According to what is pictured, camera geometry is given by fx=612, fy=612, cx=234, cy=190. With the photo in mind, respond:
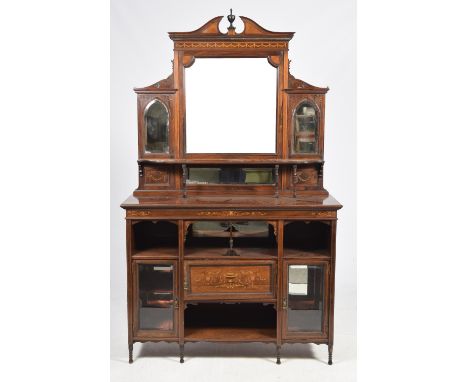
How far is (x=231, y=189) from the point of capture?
15.0 ft

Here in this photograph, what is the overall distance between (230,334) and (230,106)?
5.47 ft

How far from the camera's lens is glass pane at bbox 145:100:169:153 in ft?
14.9

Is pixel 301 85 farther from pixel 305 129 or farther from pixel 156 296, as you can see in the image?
pixel 156 296

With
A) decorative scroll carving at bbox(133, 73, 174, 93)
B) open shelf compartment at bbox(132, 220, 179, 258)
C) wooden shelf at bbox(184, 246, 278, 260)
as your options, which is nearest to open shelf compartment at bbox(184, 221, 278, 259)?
wooden shelf at bbox(184, 246, 278, 260)

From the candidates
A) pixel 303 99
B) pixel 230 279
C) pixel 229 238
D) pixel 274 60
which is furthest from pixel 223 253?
pixel 274 60

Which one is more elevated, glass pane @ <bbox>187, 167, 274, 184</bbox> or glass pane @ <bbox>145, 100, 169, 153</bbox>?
glass pane @ <bbox>145, 100, 169, 153</bbox>

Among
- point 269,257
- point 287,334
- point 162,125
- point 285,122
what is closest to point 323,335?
point 287,334

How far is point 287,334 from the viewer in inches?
169

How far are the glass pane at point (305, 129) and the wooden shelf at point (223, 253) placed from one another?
79 centimetres

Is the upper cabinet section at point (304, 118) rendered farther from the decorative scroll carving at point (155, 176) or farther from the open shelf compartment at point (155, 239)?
the open shelf compartment at point (155, 239)

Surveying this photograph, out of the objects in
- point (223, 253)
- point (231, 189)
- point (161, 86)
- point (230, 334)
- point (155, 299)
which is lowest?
point (230, 334)

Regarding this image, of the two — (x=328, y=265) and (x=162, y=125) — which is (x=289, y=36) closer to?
(x=162, y=125)

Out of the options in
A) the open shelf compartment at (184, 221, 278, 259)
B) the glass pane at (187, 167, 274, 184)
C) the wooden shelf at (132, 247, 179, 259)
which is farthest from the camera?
the glass pane at (187, 167, 274, 184)

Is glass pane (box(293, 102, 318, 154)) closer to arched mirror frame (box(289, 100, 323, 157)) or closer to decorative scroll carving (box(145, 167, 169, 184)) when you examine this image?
arched mirror frame (box(289, 100, 323, 157))
